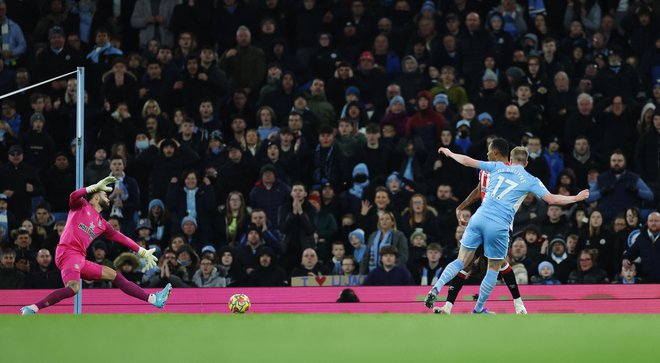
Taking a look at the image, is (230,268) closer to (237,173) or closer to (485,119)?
(237,173)

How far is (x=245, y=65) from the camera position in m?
22.5

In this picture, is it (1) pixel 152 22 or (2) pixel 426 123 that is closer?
(2) pixel 426 123

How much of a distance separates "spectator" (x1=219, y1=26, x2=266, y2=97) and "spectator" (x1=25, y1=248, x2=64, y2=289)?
5.57 metres

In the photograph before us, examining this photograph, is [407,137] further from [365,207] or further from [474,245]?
[474,245]

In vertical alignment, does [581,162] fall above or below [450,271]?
above

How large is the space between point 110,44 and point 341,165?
5.68 meters

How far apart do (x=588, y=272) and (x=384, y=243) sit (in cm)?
301

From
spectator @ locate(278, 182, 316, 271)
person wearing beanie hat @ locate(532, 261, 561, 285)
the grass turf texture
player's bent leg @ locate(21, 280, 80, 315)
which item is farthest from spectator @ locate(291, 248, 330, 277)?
the grass turf texture

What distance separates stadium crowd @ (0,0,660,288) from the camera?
60.0 feet

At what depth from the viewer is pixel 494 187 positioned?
13.4 meters

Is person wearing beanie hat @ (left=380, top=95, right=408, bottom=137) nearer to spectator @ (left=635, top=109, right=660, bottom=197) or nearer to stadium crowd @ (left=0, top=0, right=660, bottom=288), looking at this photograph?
stadium crowd @ (left=0, top=0, right=660, bottom=288)

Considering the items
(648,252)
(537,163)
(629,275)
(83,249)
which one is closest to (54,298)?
(83,249)

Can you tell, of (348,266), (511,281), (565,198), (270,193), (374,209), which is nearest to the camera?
(565,198)

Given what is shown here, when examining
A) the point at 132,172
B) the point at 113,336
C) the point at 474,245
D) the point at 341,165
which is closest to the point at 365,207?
the point at 341,165
